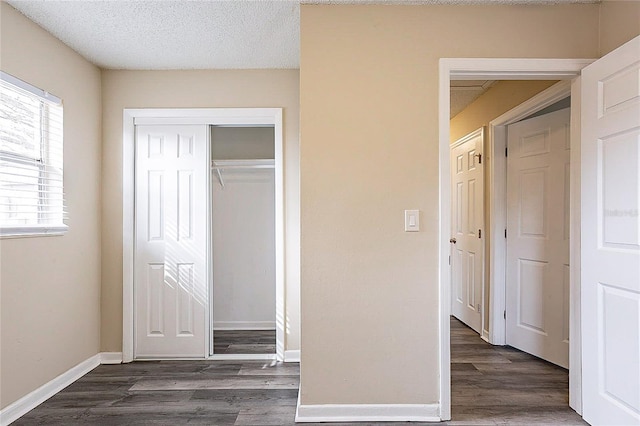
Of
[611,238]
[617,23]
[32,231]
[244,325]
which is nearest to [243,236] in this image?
[244,325]

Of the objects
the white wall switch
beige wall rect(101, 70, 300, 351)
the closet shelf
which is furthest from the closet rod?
the white wall switch

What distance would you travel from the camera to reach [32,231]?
2.58m

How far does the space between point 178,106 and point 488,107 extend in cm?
288

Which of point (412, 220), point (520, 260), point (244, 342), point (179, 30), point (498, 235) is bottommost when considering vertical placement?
point (244, 342)

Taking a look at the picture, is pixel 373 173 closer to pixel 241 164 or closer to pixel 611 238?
pixel 611 238

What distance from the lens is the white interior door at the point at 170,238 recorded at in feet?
11.5

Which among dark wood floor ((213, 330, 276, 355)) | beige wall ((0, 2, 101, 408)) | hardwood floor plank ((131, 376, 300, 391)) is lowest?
dark wood floor ((213, 330, 276, 355))

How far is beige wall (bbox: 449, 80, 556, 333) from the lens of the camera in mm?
3414

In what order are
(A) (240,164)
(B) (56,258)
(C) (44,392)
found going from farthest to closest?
(A) (240,164)
(B) (56,258)
(C) (44,392)

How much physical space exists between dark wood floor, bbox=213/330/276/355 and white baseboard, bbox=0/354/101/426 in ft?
3.26

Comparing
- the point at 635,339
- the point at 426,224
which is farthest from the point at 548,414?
the point at 426,224

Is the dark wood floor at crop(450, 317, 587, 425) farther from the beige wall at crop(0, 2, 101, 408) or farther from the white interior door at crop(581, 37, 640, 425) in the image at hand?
the beige wall at crop(0, 2, 101, 408)

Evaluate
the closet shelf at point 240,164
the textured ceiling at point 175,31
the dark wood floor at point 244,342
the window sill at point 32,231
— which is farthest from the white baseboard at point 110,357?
the textured ceiling at point 175,31

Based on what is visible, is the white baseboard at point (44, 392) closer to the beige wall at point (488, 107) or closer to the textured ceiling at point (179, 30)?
the textured ceiling at point (179, 30)
